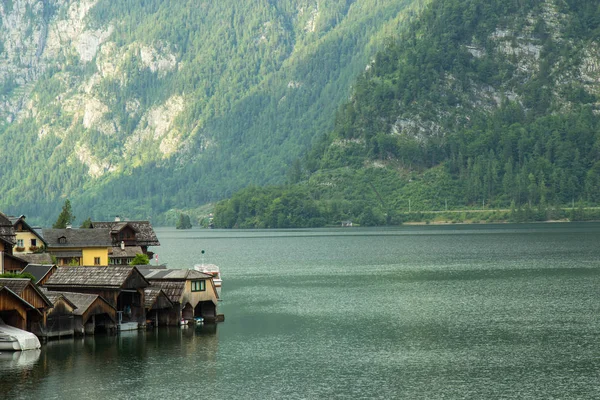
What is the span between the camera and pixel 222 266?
19512 cm

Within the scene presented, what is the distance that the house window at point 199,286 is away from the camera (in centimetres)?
10150

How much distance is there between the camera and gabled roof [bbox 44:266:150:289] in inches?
3711

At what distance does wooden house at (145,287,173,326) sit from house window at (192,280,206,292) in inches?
123

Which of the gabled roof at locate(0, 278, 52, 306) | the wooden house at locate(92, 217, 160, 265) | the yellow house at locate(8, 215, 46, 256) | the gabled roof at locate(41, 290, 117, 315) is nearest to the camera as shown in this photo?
the gabled roof at locate(0, 278, 52, 306)

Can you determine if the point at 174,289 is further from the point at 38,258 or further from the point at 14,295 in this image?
the point at 38,258

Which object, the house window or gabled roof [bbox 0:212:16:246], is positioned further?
gabled roof [bbox 0:212:16:246]

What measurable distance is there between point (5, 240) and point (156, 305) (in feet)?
72.1

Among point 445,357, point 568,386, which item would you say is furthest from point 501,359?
point 568,386

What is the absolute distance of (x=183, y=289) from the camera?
330 ft

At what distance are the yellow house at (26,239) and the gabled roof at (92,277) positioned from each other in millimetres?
31198

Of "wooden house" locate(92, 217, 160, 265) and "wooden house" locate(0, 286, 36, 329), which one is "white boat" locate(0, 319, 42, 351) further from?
"wooden house" locate(92, 217, 160, 265)

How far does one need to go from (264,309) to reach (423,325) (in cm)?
2430

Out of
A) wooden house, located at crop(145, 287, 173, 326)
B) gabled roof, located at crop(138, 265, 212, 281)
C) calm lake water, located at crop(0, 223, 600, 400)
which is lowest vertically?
calm lake water, located at crop(0, 223, 600, 400)

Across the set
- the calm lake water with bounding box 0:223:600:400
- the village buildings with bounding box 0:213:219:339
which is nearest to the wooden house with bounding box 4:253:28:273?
the village buildings with bounding box 0:213:219:339
